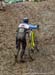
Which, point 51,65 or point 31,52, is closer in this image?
point 51,65

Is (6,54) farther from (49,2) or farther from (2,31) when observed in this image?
(49,2)

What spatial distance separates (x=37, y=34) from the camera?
19812 millimetres

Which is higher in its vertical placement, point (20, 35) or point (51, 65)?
point (20, 35)

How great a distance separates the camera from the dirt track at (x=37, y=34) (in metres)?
14.1

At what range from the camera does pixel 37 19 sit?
76.4ft

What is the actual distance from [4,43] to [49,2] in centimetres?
1076

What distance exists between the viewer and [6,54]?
16.1 metres

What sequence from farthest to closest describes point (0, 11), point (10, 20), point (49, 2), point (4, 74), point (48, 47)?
1. point (49, 2)
2. point (0, 11)
3. point (10, 20)
4. point (48, 47)
5. point (4, 74)

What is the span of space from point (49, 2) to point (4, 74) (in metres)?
15.0

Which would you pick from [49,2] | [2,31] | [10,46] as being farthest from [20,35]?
[49,2]

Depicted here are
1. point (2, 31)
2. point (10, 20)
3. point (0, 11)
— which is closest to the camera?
point (2, 31)

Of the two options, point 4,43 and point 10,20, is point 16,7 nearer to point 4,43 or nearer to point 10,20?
point 10,20

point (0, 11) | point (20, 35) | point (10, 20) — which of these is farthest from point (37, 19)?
point (20, 35)

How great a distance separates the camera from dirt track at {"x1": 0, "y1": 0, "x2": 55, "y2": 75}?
14117 millimetres
